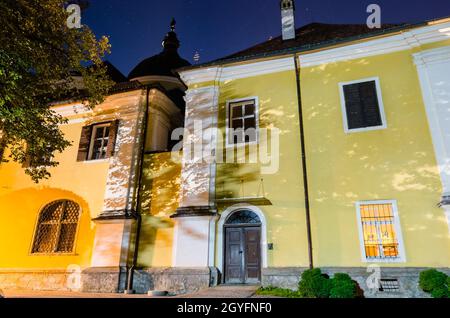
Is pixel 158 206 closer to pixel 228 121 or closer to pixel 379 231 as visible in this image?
pixel 228 121

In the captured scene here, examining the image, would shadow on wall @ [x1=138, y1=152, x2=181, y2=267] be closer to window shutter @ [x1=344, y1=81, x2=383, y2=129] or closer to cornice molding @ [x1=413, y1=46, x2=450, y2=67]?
window shutter @ [x1=344, y1=81, x2=383, y2=129]

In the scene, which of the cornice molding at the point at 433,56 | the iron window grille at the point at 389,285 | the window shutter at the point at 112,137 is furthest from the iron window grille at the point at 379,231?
the window shutter at the point at 112,137

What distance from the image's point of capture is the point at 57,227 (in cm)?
1388

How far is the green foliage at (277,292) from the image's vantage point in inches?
370

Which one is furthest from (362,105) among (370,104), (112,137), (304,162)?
(112,137)

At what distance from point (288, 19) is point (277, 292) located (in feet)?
40.1

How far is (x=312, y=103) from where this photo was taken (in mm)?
12352

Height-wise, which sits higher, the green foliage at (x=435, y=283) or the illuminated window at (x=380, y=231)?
the illuminated window at (x=380, y=231)

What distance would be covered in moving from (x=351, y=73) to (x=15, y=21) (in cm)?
1081

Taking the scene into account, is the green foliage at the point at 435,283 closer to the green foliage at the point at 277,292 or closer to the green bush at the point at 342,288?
the green bush at the point at 342,288

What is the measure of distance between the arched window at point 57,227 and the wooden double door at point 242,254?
654 cm
